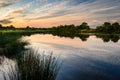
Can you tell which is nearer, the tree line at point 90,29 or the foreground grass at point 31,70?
the foreground grass at point 31,70

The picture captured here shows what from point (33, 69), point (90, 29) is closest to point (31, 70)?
point (33, 69)

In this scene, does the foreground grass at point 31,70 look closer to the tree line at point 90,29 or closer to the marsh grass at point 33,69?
the marsh grass at point 33,69

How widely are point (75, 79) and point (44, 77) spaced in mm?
5289

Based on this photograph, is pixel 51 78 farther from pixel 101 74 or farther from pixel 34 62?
pixel 101 74

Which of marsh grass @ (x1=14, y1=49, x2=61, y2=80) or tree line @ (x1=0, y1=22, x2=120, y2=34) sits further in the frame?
tree line @ (x1=0, y1=22, x2=120, y2=34)

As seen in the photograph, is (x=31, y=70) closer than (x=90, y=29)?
Yes

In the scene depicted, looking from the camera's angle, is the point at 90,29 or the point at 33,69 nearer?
the point at 33,69

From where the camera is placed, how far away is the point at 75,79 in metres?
13.6

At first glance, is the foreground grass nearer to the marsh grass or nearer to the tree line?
the marsh grass

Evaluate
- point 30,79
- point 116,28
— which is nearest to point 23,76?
point 30,79

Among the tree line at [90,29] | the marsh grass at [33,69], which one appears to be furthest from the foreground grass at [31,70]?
the tree line at [90,29]

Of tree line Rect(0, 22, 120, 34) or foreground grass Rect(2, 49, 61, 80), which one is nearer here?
foreground grass Rect(2, 49, 61, 80)

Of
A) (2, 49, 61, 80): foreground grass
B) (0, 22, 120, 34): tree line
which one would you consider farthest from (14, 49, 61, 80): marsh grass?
(0, 22, 120, 34): tree line

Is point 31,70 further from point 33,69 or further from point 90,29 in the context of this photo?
point 90,29
